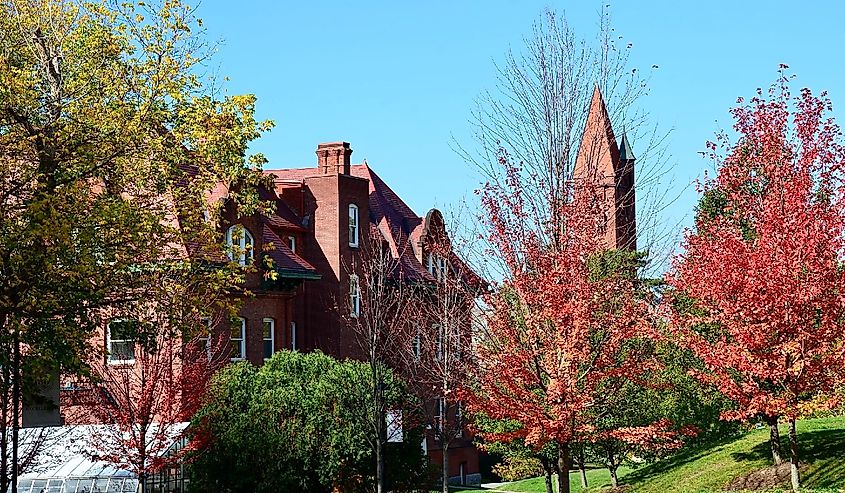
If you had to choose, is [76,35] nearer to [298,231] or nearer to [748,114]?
[748,114]

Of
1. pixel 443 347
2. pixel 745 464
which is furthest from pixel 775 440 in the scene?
pixel 443 347

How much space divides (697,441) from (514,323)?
48.3 feet

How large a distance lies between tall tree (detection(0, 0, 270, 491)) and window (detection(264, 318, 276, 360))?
19893 mm

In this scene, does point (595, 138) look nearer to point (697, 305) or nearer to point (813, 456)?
point (697, 305)

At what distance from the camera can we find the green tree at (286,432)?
81.6ft

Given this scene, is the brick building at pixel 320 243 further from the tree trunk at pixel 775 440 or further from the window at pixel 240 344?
the tree trunk at pixel 775 440

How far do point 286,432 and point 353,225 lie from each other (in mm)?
17011

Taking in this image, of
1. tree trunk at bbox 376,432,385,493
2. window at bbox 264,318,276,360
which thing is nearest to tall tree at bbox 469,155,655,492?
tree trunk at bbox 376,432,385,493

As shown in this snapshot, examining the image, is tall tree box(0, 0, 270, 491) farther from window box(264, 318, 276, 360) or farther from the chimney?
the chimney

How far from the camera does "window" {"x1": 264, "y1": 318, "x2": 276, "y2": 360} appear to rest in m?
36.8

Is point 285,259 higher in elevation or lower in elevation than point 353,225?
lower

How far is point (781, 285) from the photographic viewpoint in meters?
17.2

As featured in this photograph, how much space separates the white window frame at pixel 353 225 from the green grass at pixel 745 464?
16.2 m

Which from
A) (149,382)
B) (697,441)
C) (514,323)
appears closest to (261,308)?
(149,382)
